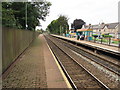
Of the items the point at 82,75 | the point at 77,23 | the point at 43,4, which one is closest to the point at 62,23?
the point at 77,23

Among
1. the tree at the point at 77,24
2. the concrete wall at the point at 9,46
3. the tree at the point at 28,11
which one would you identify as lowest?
the concrete wall at the point at 9,46

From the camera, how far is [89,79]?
535 cm

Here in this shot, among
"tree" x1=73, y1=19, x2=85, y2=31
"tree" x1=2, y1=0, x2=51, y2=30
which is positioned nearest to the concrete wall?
"tree" x1=2, y1=0, x2=51, y2=30

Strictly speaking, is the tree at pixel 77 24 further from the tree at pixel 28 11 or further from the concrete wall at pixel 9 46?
the concrete wall at pixel 9 46

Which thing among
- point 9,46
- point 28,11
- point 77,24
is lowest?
point 9,46

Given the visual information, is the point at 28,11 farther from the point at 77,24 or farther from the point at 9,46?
the point at 77,24

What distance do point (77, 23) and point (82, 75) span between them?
3436 inches

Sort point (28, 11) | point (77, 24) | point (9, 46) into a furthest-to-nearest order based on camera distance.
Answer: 1. point (77, 24)
2. point (28, 11)
3. point (9, 46)

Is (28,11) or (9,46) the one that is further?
(28,11)

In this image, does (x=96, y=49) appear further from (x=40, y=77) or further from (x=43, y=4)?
(x=43, y=4)

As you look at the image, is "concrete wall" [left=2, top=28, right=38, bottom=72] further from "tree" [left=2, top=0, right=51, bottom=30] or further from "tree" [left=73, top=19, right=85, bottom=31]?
"tree" [left=73, top=19, right=85, bottom=31]

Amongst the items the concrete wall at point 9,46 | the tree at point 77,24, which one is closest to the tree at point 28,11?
the concrete wall at point 9,46

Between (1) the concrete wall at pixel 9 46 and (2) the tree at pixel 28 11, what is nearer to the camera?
(1) the concrete wall at pixel 9 46

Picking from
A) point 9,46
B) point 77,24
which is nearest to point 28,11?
point 9,46
